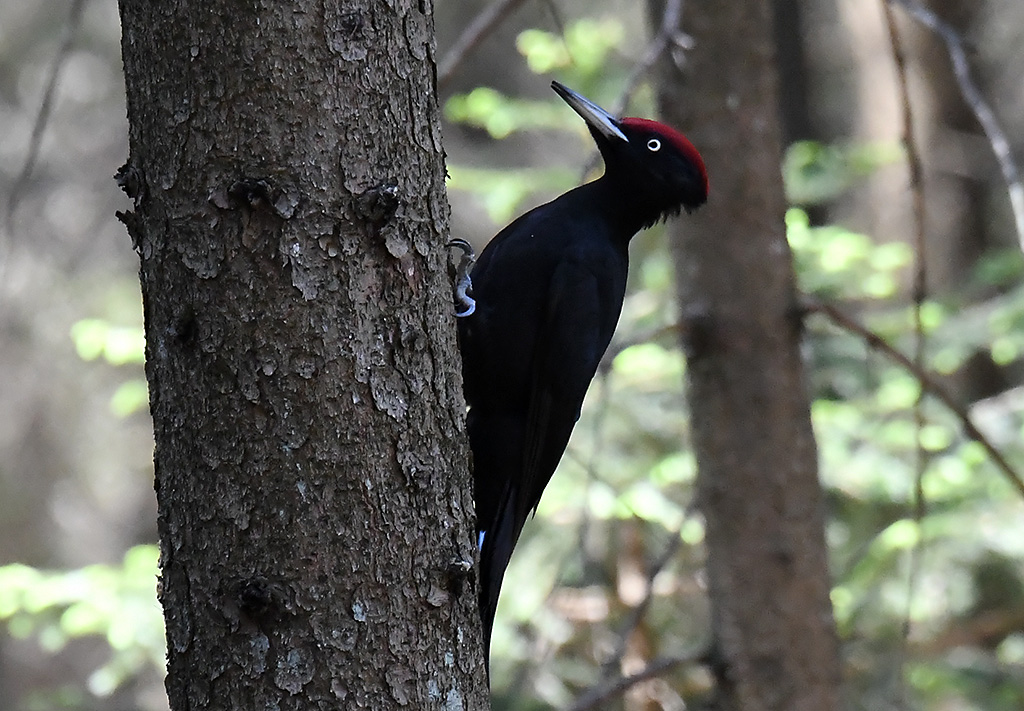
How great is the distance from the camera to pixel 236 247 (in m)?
1.67

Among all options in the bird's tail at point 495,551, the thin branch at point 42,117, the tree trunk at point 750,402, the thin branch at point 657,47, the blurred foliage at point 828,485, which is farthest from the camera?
the blurred foliage at point 828,485

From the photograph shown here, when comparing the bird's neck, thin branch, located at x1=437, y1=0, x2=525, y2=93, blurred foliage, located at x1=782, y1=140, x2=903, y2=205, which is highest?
blurred foliage, located at x1=782, y1=140, x2=903, y2=205

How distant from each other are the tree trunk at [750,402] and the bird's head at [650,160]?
21 centimetres

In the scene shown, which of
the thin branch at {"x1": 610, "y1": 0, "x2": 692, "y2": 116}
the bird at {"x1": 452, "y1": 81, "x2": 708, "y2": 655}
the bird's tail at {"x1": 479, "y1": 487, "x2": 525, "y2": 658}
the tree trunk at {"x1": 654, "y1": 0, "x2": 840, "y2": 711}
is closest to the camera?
the bird's tail at {"x1": 479, "y1": 487, "x2": 525, "y2": 658}

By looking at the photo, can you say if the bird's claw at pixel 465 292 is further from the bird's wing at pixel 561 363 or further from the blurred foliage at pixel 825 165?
the blurred foliage at pixel 825 165

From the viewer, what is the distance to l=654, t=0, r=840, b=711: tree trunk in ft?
11.0

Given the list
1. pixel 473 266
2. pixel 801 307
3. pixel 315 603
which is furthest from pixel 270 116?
pixel 801 307

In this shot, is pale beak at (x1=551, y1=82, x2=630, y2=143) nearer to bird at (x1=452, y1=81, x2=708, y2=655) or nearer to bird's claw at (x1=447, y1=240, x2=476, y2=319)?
bird at (x1=452, y1=81, x2=708, y2=655)

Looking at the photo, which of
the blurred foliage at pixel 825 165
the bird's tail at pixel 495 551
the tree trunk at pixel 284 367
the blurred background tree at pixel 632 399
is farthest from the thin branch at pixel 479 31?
the blurred foliage at pixel 825 165

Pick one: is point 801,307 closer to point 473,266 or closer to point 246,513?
point 473,266

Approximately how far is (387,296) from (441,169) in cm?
27

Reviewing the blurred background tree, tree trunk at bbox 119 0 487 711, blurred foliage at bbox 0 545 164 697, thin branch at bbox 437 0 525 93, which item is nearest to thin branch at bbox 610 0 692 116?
the blurred background tree

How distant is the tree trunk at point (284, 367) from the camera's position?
165 cm

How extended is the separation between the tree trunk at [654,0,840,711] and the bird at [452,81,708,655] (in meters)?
0.24
